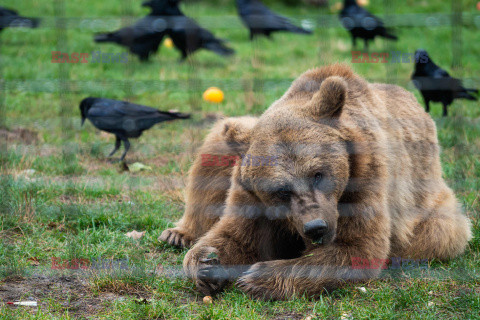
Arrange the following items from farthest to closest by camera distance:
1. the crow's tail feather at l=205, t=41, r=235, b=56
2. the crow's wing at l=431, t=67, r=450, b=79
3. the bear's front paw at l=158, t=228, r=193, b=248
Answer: the crow's tail feather at l=205, t=41, r=235, b=56
the crow's wing at l=431, t=67, r=450, b=79
the bear's front paw at l=158, t=228, r=193, b=248

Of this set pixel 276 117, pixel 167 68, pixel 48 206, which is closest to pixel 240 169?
pixel 276 117

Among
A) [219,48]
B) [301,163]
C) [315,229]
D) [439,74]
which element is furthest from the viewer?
[219,48]

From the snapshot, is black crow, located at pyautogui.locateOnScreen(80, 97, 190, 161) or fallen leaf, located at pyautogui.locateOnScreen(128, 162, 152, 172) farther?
black crow, located at pyautogui.locateOnScreen(80, 97, 190, 161)

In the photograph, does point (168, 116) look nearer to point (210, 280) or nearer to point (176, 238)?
point (176, 238)

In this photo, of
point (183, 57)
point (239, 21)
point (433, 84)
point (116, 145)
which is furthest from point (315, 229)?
point (183, 57)

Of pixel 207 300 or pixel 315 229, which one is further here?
pixel 207 300

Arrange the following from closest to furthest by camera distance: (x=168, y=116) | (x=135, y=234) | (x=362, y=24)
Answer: (x=135, y=234) → (x=168, y=116) → (x=362, y=24)

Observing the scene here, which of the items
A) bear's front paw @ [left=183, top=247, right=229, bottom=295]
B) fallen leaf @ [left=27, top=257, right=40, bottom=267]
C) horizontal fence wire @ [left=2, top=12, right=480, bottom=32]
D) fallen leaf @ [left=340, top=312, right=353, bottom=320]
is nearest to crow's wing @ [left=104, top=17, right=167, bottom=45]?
horizontal fence wire @ [left=2, top=12, right=480, bottom=32]

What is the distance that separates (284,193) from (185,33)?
18.9 feet

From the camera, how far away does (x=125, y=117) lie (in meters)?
5.63

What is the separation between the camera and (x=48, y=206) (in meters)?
4.45

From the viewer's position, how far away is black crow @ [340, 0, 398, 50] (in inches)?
345

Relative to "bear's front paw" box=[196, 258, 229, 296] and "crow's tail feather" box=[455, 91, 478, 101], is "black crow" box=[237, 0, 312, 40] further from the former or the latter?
"bear's front paw" box=[196, 258, 229, 296]

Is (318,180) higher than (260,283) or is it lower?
higher
